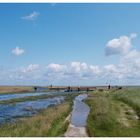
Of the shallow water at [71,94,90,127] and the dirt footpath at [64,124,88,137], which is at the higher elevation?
the shallow water at [71,94,90,127]

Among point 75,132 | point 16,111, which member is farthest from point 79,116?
point 16,111

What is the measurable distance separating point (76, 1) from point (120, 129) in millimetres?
12086

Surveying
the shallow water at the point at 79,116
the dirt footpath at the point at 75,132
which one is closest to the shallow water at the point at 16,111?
the shallow water at the point at 79,116

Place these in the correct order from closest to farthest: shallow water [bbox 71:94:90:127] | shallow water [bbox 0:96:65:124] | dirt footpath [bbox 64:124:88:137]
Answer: dirt footpath [bbox 64:124:88:137] < shallow water [bbox 71:94:90:127] < shallow water [bbox 0:96:65:124]

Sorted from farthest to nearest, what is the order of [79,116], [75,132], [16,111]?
[16,111] < [79,116] < [75,132]

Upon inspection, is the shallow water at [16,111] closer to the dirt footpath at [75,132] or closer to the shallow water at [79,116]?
the shallow water at [79,116]

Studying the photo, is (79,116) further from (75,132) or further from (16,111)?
(16,111)

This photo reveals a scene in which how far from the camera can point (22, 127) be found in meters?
34.4

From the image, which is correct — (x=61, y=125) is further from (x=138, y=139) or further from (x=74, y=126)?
(x=138, y=139)

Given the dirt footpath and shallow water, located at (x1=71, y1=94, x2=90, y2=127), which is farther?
shallow water, located at (x1=71, y1=94, x2=90, y2=127)

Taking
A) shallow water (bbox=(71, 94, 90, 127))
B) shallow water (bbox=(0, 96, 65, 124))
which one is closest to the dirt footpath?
shallow water (bbox=(71, 94, 90, 127))

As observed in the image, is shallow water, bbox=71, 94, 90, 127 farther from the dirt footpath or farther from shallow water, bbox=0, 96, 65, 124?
shallow water, bbox=0, 96, 65, 124

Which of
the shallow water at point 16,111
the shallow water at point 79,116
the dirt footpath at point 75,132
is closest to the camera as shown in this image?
the dirt footpath at point 75,132

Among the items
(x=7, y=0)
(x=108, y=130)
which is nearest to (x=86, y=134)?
(x=108, y=130)
